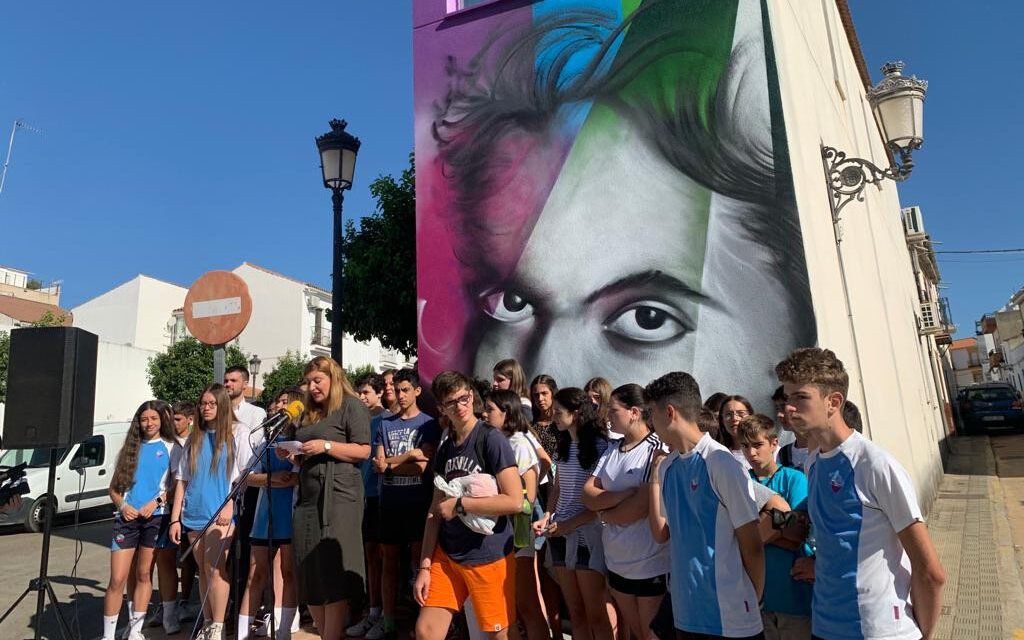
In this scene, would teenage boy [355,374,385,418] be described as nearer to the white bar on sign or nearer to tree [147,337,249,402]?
the white bar on sign

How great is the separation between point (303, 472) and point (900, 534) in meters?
3.41

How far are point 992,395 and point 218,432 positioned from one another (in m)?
25.1

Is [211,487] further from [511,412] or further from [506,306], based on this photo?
[506,306]

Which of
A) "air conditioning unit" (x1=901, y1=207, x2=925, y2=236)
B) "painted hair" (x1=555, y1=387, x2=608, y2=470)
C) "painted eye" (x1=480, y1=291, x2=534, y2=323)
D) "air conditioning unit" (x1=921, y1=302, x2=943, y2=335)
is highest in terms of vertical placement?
"air conditioning unit" (x1=901, y1=207, x2=925, y2=236)

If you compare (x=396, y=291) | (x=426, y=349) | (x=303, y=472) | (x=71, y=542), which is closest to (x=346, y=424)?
(x=303, y=472)

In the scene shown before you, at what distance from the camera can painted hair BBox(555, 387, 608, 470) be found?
3.99 meters

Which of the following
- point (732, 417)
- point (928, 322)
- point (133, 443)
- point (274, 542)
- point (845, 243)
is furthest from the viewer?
point (928, 322)

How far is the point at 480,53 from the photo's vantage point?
7.41 m

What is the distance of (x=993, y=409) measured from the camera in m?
21.2

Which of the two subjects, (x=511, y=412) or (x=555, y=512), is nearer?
(x=555, y=512)

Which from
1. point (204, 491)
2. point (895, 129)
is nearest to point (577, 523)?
point (204, 491)

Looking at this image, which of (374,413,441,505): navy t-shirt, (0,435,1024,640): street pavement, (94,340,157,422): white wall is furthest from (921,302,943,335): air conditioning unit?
(94,340,157,422): white wall

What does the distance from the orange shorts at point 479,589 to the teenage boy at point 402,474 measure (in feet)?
3.97

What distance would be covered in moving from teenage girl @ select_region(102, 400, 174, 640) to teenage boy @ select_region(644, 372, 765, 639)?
4477 millimetres
